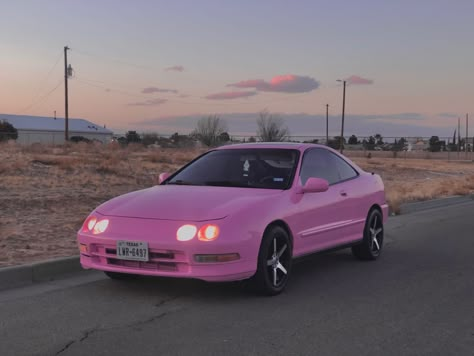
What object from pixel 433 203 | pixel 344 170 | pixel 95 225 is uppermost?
pixel 344 170

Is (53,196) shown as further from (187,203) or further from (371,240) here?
(187,203)

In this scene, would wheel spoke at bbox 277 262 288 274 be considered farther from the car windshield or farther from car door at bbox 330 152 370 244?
car door at bbox 330 152 370 244

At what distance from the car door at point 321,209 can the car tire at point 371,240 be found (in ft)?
2.25

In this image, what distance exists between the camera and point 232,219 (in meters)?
5.77

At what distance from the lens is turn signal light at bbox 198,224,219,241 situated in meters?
5.65

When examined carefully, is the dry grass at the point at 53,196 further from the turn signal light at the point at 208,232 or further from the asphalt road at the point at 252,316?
the turn signal light at the point at 208,232

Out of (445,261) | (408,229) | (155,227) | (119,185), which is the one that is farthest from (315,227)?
(119,185)

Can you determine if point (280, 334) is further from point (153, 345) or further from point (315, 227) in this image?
point (315, 227)

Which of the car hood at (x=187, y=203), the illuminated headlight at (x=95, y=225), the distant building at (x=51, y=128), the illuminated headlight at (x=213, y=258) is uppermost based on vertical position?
the distant building at (x=51, y=128)

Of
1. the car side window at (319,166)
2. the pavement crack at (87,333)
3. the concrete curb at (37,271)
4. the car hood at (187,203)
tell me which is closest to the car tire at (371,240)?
the car side window at (319,166)

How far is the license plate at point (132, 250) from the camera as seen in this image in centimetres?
572

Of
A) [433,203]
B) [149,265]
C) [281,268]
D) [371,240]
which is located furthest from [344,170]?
[433,203]

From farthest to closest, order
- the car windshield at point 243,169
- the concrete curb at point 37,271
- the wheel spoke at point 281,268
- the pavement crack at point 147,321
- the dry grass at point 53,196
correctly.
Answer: the dry grass at point 53,196 → the car windshield at point 243,169 → the concrete curb at point 37,271 → the wheel spoke at point 281,268 → the pavement crack at point 147,321

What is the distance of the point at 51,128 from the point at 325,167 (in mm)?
81377
